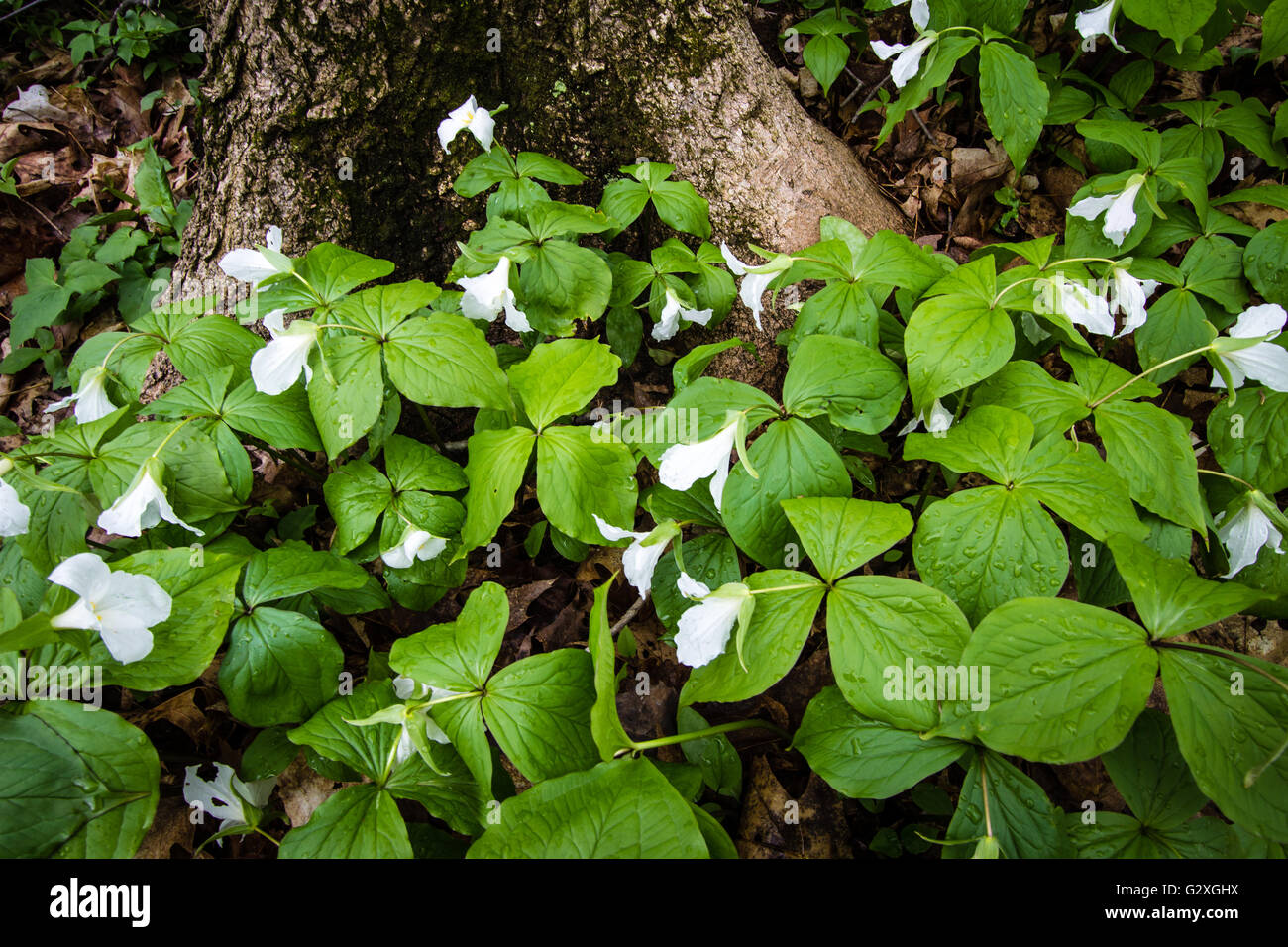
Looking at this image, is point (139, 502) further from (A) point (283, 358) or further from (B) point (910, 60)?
(B) point (910, 60)

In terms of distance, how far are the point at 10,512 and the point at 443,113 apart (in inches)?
62.3

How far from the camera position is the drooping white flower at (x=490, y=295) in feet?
5.99

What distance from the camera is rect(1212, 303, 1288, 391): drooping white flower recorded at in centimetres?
145

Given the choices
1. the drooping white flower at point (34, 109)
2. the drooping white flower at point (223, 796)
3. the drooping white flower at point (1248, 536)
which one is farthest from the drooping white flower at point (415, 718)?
the drooping white flower at point (34, 109)

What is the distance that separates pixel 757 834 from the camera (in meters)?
1.76

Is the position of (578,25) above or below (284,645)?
above

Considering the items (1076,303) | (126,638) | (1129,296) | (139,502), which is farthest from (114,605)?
(1129,296)

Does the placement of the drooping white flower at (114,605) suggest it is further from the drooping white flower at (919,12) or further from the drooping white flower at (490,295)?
the drooping white flower at (919,12)

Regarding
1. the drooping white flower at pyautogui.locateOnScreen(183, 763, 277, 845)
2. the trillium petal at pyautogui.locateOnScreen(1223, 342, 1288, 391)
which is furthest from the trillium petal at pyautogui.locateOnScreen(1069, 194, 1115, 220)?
the drooping white flower at pyautogui.locateOnScreen(183, 763, 277, 845)

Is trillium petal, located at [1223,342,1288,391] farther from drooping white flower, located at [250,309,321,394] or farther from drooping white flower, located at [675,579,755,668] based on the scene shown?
drooping white flower, located at [250,309,321,394]

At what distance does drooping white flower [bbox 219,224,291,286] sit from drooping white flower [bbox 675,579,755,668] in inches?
52.0
